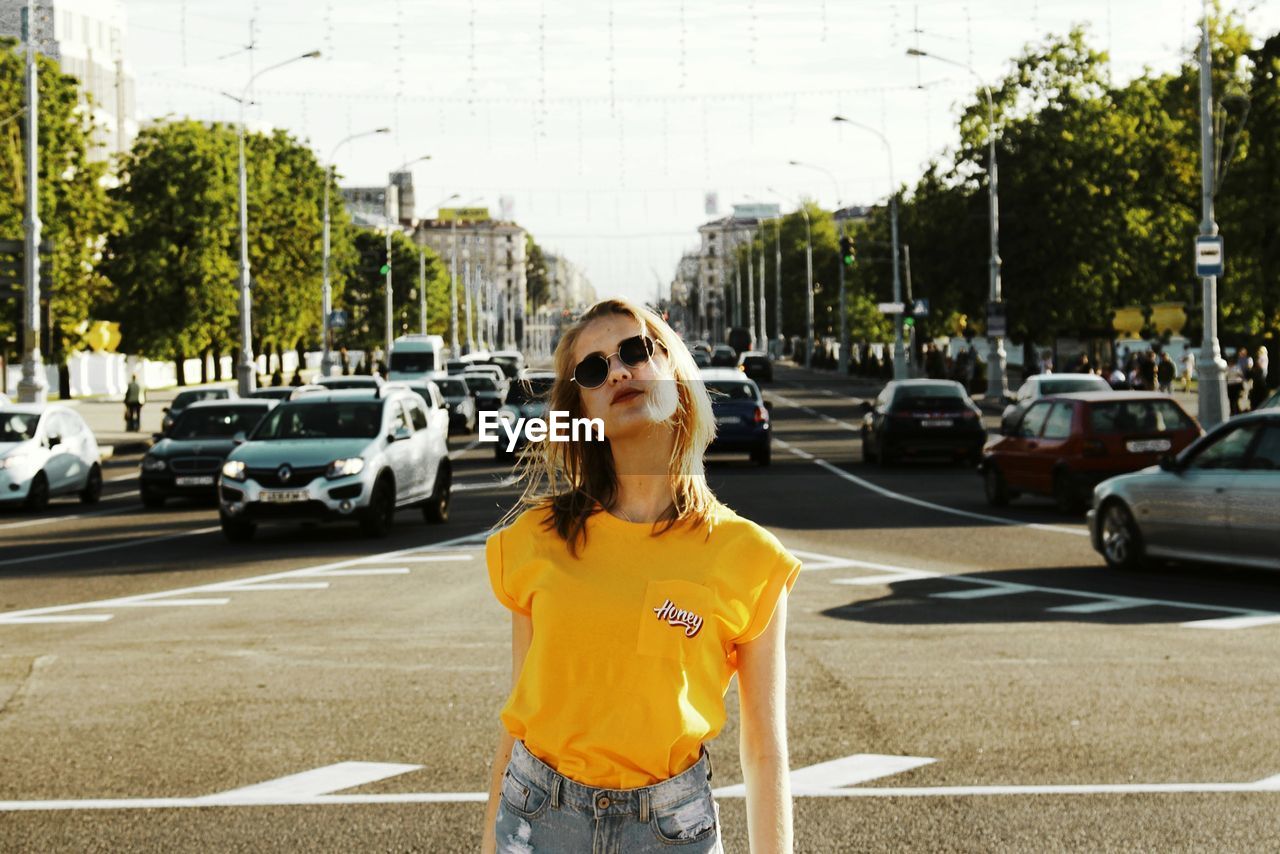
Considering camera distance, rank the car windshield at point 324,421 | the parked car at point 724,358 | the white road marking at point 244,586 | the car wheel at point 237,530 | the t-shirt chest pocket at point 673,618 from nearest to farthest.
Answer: the t-shirt chest pocket at point 673,618 → the white road marking at point 244,586 → the car wheel at point 237,530 → the car windshield at point 324,421 → the parked car at point 724,358

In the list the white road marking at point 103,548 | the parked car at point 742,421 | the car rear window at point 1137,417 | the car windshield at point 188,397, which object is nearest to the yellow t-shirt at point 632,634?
the white road marking at point 103,548

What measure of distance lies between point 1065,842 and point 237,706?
4693 millimetres

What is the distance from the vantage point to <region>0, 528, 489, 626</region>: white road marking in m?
14.4

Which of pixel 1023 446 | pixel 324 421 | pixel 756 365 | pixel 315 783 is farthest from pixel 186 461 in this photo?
pixel 756 365

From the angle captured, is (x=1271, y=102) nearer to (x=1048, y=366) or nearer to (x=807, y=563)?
(x=1048, y=366)

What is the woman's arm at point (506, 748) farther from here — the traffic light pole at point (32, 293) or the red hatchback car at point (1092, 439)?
the traffic light pole at point (32, 293)

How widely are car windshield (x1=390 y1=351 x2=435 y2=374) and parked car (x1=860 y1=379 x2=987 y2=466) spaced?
28.3 metres

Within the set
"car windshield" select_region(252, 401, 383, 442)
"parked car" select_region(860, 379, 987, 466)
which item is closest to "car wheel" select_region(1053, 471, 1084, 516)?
"car windshield" select_region(252, 401, 383, 442)

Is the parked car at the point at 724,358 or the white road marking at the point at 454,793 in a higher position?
the parked car at the point at 724,358

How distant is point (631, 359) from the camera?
9.81ft

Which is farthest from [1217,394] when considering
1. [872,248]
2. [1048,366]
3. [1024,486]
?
[872,248]

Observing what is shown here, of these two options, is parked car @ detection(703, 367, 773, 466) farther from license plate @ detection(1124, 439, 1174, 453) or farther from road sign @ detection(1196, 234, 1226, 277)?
license plate @ detection(1124, 439, 1174, 453)

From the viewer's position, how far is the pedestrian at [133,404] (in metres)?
48.9

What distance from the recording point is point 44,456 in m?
27.4
